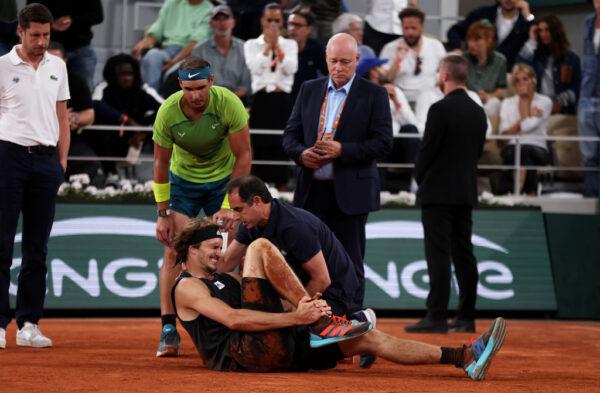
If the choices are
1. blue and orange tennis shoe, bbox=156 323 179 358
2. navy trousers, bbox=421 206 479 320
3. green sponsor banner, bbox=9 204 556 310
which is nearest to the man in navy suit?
blue and orange tennis shoe, bbox=156 323 179 358

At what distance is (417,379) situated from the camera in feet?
25.3

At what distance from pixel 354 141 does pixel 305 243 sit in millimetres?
2154

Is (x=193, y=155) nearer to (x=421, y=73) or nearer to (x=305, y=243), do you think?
(x=305, y=243)

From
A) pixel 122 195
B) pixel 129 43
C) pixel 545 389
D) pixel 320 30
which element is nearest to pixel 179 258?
pixel 545 389

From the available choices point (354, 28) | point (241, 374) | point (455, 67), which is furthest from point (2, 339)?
point (354, 28)

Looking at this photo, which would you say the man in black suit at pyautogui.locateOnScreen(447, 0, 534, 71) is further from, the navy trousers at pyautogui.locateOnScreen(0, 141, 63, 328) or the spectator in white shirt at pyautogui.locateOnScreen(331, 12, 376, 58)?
the navy trousers at pyautogui.locateOnScreen(0, 141, 63, 328)

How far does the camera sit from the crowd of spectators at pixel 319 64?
14.8m

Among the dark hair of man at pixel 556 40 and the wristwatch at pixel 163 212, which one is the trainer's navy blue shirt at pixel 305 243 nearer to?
the wristwatch at pixel 163 212

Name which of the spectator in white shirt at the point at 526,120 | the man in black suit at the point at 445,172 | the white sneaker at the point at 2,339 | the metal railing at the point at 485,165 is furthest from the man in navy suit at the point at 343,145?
the spectator in white shirt at the point at 526,120

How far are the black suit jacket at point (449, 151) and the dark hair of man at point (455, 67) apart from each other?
0.42 ft

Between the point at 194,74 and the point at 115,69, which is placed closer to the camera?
the point at 194,74

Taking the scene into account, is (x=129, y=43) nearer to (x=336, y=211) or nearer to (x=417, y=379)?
(x=336, y=211)

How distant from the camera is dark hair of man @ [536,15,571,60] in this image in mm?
16312

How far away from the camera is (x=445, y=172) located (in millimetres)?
11406
